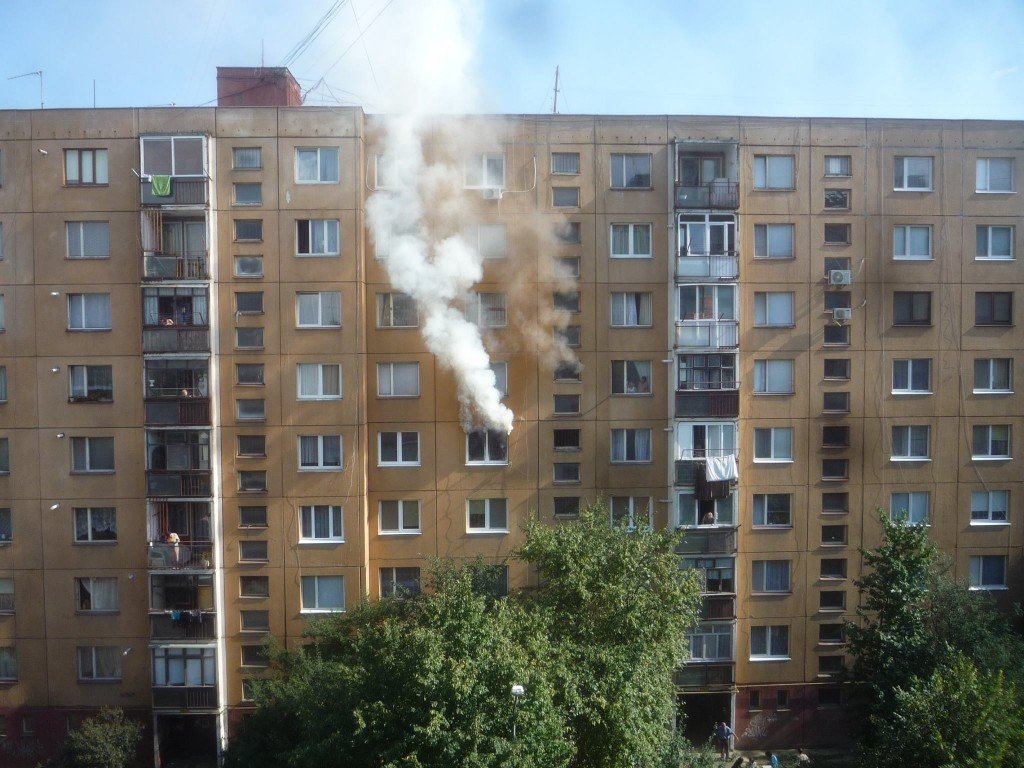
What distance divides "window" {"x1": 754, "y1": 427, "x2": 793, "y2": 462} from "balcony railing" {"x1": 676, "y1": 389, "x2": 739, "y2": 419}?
1461 mm

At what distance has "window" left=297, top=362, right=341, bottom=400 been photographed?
72.5 ft

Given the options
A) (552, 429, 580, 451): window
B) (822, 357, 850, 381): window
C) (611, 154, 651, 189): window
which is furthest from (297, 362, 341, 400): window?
(822, 357, 850, 381): window

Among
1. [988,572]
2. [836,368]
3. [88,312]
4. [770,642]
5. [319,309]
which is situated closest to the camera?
[88,312]

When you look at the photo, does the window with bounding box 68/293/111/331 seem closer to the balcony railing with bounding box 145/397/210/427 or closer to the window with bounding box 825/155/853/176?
the balcony railing with bounding box 145/397/210/427

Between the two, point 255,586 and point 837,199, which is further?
point 837,199

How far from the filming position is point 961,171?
23047 millimetres

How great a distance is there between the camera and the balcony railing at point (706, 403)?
22.4 meters

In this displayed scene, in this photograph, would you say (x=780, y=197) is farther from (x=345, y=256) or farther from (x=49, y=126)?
(x=49, y=126)

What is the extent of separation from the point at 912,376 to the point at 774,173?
7903 millimetres

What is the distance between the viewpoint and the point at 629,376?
2294cm

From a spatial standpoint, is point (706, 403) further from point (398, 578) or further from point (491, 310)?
point (398, 578)

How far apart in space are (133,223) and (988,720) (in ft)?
80.7

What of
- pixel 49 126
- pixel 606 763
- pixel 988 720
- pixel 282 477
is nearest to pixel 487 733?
pixel 606 763

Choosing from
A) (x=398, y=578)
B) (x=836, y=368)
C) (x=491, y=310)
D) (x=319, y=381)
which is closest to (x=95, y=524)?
(x=319, y=381)
